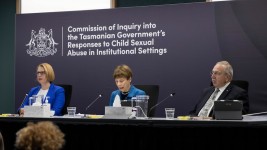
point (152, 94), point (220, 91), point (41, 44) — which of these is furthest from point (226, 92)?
point (41, 44)

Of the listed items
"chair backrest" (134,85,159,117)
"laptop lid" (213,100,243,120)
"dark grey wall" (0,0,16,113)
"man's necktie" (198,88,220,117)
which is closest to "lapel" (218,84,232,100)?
"man's necktie" (198,88,220,117)

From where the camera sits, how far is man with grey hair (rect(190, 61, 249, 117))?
4.14 m

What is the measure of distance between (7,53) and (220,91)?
3710 mm

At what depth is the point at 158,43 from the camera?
18.0ft

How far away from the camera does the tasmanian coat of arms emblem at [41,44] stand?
6.03 m

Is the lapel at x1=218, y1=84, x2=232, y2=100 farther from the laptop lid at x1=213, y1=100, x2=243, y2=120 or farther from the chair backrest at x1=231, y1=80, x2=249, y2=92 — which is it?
the laptop lid at x1=213, y1=100, x2=243, y2=120

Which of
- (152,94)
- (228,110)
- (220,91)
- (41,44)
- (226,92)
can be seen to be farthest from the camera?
(41,44)

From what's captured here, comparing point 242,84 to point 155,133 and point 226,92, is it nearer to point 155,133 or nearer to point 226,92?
point 226,92

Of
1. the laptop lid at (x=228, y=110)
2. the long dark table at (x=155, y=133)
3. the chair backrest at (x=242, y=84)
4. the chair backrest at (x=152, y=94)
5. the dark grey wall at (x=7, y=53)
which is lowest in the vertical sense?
the long dark table at (x=155, y=133)

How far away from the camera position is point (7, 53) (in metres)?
6.91

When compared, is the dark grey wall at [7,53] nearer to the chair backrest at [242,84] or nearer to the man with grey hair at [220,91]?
the man with grey hair at [220,91]

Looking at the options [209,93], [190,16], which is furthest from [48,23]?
[209,93]

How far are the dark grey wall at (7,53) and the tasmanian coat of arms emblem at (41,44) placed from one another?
2.79 feet

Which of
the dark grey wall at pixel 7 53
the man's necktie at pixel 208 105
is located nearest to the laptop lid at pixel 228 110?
the man's necktie at pixel 208 105
